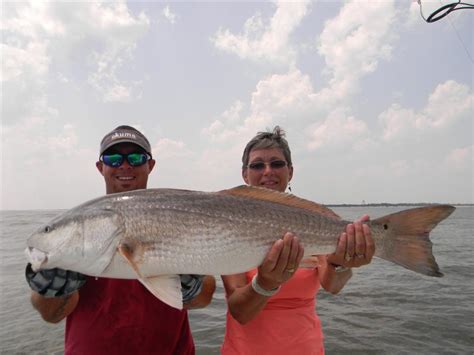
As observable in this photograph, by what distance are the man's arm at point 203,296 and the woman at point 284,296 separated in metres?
0.22

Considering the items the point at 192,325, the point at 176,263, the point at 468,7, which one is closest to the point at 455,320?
the point at 192,325

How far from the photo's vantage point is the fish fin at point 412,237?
3.06m

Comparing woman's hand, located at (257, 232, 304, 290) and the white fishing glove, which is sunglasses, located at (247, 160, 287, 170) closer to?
woman's hand, located at (257, 232, 304, 290)

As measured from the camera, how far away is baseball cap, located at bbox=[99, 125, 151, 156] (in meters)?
3.62

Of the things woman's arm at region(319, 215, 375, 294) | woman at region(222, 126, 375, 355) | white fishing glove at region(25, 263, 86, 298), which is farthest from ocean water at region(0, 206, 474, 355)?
white fishing glove at region(25, 263, 86, 298)

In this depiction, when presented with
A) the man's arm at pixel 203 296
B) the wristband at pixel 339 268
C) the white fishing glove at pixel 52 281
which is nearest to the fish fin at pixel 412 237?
the wristband at pixel 339 268

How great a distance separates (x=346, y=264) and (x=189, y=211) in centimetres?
165

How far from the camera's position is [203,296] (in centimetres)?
331

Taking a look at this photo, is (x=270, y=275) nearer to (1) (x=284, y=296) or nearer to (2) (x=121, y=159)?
(1) (x=284, y=296)

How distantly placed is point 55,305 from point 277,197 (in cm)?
214

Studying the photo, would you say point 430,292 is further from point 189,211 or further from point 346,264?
point 189,211

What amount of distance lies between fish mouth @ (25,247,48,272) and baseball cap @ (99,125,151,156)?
4.36 feet

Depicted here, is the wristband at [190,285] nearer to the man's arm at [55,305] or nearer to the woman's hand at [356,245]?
the man's arm at [55,305]

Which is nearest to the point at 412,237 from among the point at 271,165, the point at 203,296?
the point at 271,165
